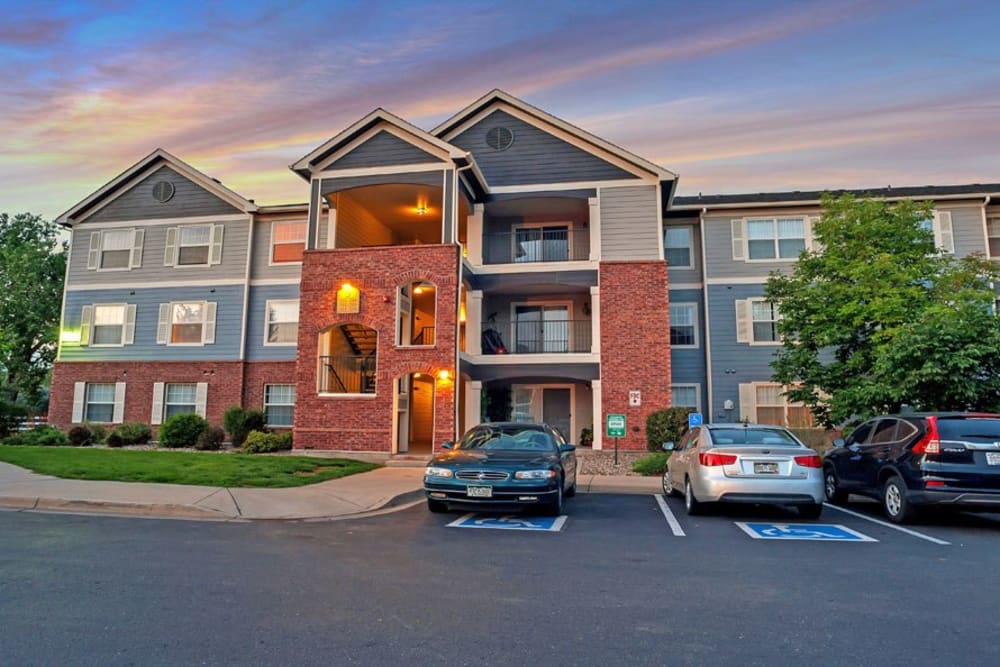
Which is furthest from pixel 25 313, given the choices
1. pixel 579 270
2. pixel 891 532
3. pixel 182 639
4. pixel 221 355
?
pixel 891 532

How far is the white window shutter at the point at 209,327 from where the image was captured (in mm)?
24219

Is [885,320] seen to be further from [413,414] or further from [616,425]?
[413,414]

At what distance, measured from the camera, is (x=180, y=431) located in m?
20.6

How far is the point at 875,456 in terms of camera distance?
34.1 feet

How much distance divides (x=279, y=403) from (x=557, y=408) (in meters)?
9.91

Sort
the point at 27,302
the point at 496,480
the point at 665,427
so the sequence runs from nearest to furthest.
A: the point at 496,480, the point at 665,427, the point at 27,302

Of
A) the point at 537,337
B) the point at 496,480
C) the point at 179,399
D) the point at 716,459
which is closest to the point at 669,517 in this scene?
the point at 716,459

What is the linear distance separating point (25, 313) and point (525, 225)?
77.5 ft

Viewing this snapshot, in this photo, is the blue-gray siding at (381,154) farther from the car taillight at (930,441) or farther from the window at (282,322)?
the car taillight at (930,441)

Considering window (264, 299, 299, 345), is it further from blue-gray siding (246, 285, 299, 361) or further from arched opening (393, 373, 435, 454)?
arched opening (393, 373, 435, 454)

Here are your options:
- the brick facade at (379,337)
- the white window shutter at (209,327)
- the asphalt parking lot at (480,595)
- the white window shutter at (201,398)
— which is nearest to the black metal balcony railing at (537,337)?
the brick facade at (379,337)

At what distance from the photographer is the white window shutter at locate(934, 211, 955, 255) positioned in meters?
21.6

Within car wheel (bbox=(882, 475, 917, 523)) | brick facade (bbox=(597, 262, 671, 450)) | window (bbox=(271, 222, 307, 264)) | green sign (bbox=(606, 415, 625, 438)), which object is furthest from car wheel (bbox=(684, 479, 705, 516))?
window (bbox=(271, 222, 307, 264))

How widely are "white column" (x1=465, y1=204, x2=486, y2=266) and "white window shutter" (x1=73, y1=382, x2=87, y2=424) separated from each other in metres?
15.5
